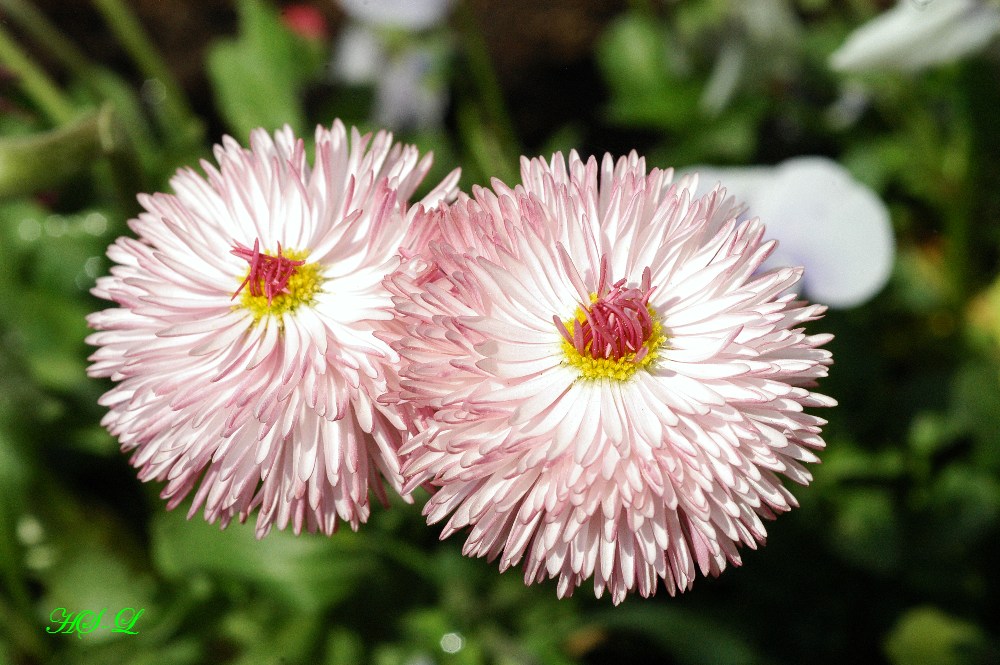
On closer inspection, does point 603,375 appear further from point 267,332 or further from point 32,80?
point 32,80

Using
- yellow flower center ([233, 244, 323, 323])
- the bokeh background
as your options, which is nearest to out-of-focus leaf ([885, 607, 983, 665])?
the bokeh background

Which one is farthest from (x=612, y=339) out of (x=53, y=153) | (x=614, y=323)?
(x=53, y=153)

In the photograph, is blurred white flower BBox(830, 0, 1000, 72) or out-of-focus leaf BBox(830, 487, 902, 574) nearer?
blurred white flower BBox(830, 0, 1000, 72)

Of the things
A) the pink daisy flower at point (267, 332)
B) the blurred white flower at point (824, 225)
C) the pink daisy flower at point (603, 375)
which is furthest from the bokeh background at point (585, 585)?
the pink daisy flower at point (603, 375)

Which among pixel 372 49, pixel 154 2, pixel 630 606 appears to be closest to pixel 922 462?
pixel 630 606

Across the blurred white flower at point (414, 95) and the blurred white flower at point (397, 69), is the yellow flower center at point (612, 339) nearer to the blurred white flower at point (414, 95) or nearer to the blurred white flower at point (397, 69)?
the blurred white flower at point (397, 69)

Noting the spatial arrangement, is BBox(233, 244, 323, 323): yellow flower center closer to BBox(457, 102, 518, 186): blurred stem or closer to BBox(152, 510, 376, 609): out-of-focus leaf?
BBox(152, 510, 376, 609): out-of-focus leaf
